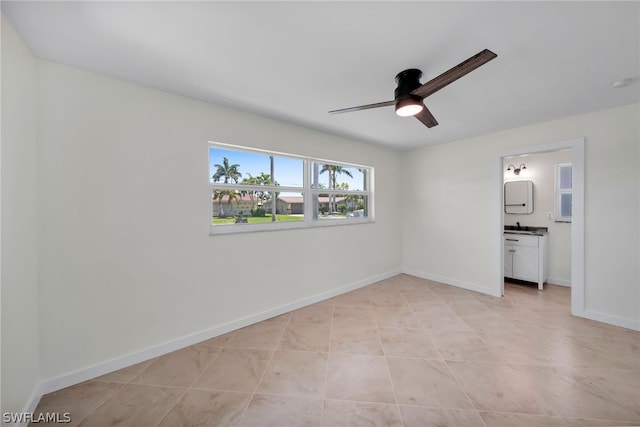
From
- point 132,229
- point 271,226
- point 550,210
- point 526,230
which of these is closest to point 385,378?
point 271,226

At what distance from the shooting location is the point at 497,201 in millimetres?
3359

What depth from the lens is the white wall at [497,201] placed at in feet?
8.20

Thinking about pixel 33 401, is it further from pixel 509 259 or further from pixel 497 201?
pixel 509 259

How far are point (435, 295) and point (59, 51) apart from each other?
4616mm

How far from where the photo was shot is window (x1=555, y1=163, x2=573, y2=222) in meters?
3.86

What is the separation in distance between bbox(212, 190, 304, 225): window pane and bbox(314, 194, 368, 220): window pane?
0.36 m

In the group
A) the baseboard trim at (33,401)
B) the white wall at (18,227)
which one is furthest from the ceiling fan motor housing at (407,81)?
the baseboard trim at (33,401)

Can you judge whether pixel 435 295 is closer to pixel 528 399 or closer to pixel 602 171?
pixel 528 399

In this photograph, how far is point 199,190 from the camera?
2.32 meters

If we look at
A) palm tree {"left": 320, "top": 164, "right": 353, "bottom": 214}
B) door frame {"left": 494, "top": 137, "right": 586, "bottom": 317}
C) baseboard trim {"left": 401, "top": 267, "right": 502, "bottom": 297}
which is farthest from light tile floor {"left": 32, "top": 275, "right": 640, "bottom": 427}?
palm tree {"left": 320, "top": 164, "right": 353, "bottom": 214}

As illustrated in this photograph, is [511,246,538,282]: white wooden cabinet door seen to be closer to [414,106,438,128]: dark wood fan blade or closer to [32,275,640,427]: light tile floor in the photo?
[32,275,640,427]: light tile floor

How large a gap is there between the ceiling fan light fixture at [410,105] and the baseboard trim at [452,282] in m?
3.13

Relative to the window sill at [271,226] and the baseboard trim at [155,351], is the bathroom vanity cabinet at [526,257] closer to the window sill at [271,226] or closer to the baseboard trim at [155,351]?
the window sill at [271,226]

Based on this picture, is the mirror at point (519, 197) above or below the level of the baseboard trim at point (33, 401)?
above
